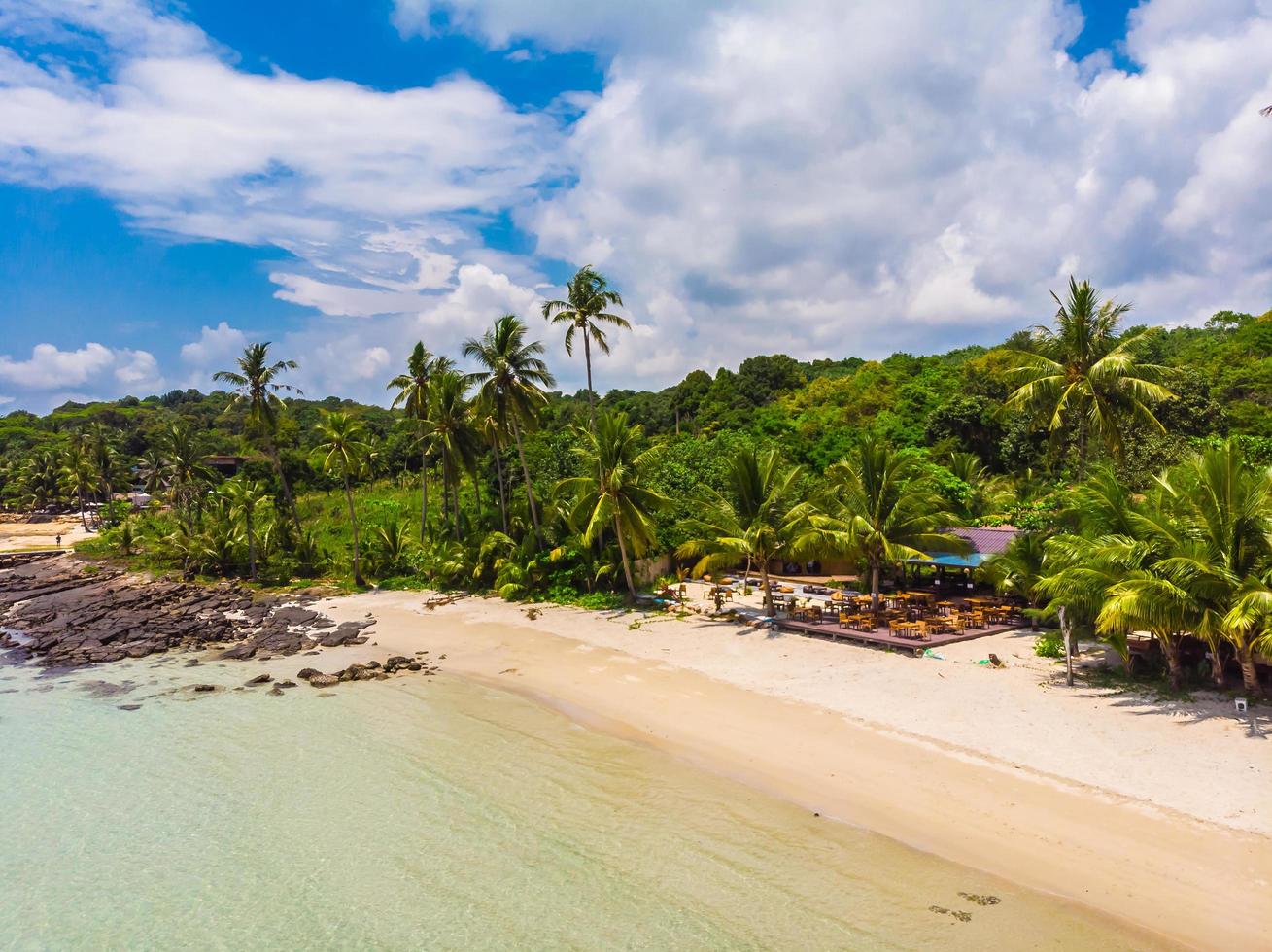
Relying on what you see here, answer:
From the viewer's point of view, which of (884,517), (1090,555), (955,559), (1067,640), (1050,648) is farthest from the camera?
(955,559)

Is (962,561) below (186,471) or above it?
below

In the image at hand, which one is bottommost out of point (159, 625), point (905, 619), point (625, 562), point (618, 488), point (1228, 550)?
point (159, 625)

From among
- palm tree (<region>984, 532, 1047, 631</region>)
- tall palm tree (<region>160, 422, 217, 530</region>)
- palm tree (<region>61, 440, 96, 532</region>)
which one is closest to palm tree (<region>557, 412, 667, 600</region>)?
palm tree (<region>984, 532, 1047, 631</region>)

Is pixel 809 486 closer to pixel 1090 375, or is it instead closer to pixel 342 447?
pixel 1090 375

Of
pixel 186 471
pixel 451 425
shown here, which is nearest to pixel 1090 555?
pixel 451 425

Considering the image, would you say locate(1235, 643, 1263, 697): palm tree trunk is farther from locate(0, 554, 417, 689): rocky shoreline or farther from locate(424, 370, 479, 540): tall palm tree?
locate(424, 370, 479, 540): tall palm tree

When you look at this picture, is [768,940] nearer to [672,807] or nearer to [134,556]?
[672,807]
